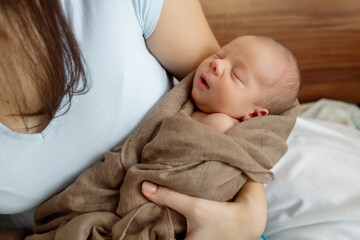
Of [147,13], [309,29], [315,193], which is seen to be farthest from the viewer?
[309,29]

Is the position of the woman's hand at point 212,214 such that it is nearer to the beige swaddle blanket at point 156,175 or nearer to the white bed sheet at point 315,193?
the beige swaddle blanket at point 156,175

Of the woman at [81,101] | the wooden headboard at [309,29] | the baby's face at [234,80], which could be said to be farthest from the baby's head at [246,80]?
the wooden headboard at [309,29]

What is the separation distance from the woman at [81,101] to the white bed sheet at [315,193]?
0.57 feet

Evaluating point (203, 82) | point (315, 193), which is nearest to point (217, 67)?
point (203, 82)

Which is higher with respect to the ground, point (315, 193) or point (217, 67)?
point (217, 67)

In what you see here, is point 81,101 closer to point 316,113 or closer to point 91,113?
point 91,113

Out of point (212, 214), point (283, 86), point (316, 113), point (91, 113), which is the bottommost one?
point (316, 113)

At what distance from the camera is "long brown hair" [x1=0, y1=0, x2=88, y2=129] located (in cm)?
62

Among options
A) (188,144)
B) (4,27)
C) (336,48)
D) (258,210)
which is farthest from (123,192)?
(336,48)

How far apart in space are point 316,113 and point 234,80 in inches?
25.9

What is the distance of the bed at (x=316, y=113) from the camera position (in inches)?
36.0

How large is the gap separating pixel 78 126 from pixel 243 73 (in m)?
0.41

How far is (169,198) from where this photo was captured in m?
0.72

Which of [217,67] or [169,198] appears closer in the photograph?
[169,198]
